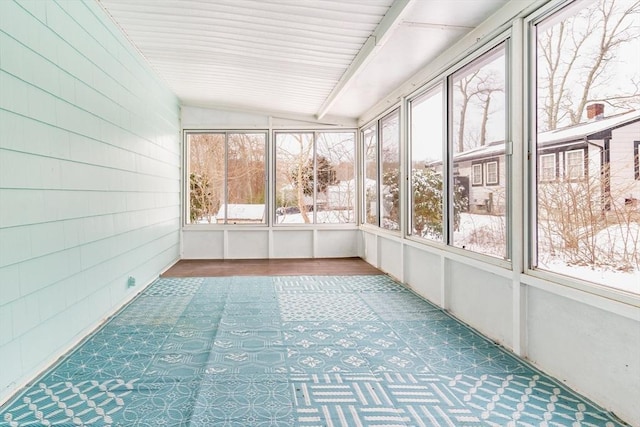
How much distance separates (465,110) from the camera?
391cm

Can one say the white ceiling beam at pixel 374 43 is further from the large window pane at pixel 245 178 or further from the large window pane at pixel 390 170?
the large window pane at pixel 245 178

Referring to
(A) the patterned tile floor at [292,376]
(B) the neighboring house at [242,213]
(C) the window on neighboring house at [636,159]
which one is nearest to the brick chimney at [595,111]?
(C) the window on neighboring house at [636,159]

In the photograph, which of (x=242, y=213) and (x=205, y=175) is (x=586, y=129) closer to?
(x=242, y=213)

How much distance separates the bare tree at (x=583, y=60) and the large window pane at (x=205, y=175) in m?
5.97

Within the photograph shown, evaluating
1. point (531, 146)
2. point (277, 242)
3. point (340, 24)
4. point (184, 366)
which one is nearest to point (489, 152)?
point (531, 146)

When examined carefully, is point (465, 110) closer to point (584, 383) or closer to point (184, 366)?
point (584, 383)

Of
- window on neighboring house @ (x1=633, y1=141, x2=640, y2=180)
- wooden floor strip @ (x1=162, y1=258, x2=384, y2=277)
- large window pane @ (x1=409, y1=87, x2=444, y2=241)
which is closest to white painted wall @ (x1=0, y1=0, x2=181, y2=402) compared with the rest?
wooden floor strip @ (x1=162, y1=258, x2=384, y2=277)

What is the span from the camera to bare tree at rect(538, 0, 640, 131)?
7.17 feet

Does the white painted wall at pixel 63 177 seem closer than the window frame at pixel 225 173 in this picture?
Yes

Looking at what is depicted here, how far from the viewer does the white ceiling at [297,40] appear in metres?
3.41

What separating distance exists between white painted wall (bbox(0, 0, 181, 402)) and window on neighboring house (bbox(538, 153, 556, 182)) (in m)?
3.51

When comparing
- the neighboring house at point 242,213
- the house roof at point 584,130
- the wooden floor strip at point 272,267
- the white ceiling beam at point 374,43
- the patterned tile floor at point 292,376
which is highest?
the white ceiling beam at point 374,43

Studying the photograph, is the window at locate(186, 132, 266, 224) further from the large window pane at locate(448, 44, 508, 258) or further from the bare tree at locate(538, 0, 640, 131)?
the bare tree at locate(538, 0, 640, 131)

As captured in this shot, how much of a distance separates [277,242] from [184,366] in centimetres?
502
